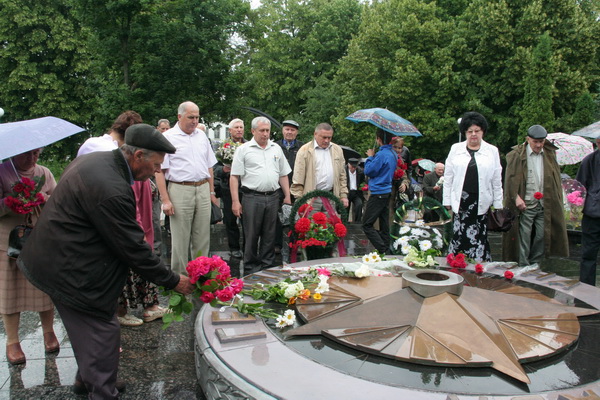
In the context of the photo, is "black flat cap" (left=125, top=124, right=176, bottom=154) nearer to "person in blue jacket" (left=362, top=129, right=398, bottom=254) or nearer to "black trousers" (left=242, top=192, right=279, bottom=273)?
"black trousers" (left=242, top=192, right=279, bottom=273)

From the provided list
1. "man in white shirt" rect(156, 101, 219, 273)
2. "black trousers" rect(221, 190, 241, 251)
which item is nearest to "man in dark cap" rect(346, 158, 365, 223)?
"black trousers" rect(221, 190, 241, 251)

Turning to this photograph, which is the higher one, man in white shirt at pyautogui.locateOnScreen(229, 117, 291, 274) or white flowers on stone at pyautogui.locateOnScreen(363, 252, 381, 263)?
man in white shirt at pyautogui.locateOnScreen(229, 117, 291, 274)

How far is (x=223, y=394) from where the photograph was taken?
2.53m

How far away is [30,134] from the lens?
331 cm

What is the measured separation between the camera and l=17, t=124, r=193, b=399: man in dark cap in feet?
8.25

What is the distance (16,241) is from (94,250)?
125cm

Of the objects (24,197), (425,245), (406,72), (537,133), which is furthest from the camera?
(406,72)

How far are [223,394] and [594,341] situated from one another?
2477 millimetres

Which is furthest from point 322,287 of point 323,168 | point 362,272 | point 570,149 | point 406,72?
point 406,72

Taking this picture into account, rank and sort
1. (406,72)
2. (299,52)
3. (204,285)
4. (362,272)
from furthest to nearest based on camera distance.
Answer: (299,52) → (406,72) → (362,272) → (204,285)

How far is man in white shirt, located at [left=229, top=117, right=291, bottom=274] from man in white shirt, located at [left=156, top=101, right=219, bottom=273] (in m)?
0.48

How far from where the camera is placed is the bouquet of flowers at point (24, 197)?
3439 mm

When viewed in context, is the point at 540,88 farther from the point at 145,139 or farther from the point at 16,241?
the point at 16,241

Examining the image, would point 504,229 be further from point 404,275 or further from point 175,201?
point 175,201
